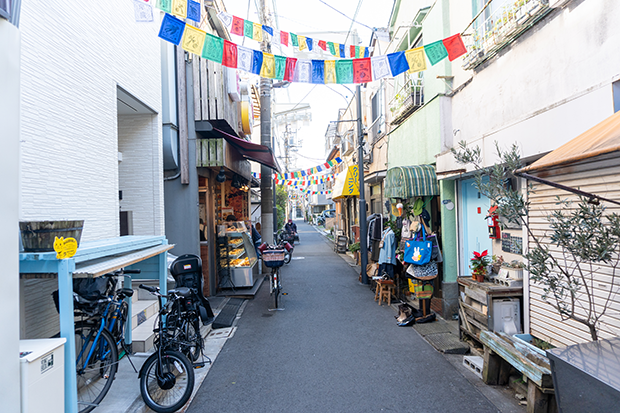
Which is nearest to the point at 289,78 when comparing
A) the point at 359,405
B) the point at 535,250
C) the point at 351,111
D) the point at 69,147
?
the point at 69,147

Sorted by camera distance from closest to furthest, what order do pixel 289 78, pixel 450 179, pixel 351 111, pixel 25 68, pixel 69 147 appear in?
1. pixel 25 68
2. pixel 69 147
3. pixel 289 78
4. pixel 450 179
5. pixel 351 111

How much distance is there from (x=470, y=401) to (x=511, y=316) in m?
1.63

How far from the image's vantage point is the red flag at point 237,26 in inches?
246

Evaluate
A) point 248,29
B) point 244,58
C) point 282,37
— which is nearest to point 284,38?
point 282,37

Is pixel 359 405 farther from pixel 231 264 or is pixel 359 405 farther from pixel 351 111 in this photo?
pixel 351 111

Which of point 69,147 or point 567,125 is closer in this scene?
point 567,125

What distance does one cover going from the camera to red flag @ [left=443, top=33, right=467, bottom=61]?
5.92 m

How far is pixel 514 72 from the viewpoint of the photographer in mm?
5477

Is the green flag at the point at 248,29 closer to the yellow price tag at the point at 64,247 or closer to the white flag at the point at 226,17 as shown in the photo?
the white flag at the point at 226,17

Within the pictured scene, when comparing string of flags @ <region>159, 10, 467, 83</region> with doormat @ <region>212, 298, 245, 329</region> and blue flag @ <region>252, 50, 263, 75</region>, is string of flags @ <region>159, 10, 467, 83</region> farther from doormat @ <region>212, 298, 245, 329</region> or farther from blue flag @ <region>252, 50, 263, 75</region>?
doormat @ <region>212, 298, 245, 329</region>

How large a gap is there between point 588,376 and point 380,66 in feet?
16.8

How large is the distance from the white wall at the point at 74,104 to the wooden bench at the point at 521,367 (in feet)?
18.4

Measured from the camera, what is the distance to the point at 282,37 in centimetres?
695

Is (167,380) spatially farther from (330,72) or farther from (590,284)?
(330,72)
